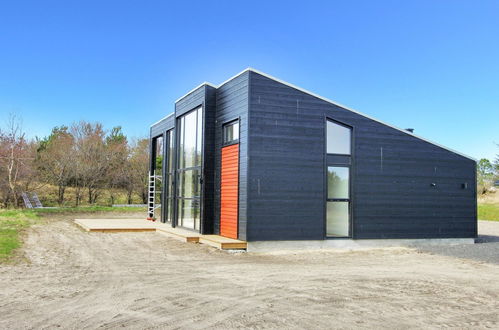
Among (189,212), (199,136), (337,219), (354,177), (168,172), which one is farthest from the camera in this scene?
(168,172)

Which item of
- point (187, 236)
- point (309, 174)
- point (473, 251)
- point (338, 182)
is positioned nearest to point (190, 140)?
point (187, 236)

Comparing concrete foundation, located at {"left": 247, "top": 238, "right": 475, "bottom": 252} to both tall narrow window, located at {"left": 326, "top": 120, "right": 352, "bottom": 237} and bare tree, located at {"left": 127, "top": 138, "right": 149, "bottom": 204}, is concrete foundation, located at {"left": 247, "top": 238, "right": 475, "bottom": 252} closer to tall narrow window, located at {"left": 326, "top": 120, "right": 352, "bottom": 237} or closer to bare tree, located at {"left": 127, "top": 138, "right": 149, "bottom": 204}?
tall narrow window, located at {"left": 326, "top": 120, "right": 352, "bottom": 237}

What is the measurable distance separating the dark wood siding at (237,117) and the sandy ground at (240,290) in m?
1.43

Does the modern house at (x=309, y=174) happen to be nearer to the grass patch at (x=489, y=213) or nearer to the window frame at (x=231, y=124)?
the window frame at (x=231, y=124)

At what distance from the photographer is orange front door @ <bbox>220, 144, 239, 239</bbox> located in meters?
10.2

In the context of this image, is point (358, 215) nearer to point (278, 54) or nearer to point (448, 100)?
point (278, 54)

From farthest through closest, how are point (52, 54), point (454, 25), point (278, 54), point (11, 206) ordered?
1. point (11, 206)
2. point (52, 54)
3. point (278, 54)
4. point (454, 25)

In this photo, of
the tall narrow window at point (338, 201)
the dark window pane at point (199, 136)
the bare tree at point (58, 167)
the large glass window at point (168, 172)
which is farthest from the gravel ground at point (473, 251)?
the bare tree at point (58, 167)

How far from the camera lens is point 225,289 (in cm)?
550

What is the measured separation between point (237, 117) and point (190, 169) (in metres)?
3.06

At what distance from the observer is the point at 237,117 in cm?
1036

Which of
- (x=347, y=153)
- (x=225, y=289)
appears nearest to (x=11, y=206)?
(x=347, y=153)

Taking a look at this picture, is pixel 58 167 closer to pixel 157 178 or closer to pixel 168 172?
pixel 157 178

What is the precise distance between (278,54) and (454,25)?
6116 millimetres
